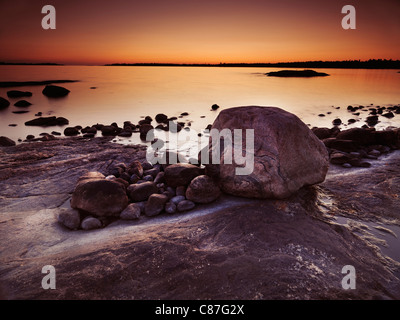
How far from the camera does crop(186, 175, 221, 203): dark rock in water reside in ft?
11.5

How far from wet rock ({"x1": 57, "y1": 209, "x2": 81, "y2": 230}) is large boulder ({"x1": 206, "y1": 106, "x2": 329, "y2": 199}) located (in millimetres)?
2184

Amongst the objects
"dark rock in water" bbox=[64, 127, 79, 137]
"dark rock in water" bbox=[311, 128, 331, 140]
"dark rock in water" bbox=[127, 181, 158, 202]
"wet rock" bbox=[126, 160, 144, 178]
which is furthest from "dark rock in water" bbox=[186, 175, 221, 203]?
"dark rock in water" bbox=[64, 127, 79, 137]

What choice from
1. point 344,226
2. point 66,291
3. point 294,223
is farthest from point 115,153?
point 344,226

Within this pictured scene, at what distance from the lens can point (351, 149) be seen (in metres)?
5.93

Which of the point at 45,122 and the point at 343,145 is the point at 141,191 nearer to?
the point at 343,145

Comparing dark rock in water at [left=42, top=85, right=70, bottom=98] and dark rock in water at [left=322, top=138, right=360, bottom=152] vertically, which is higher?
dark rock in water at [left=42, top=85, right=70, bottom=98]

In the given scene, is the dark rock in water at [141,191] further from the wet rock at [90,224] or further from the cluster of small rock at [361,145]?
the cluster of small rock at [361,145]

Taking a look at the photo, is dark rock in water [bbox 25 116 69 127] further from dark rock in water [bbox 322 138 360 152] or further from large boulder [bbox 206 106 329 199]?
dark rock in water [bbox 322 138 360 152]

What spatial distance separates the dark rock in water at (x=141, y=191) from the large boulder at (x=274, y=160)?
45.2 inches

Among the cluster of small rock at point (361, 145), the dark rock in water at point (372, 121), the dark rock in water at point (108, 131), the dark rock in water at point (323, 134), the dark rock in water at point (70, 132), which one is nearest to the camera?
the cluster of small rock at point (361, 145)

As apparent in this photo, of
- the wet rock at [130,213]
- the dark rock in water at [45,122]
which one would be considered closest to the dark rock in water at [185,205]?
the wet rock at [130,213]

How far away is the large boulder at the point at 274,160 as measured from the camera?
3.37 m
